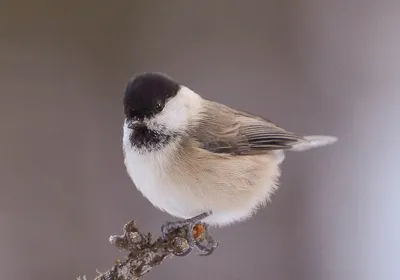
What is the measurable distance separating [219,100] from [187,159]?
0.82m

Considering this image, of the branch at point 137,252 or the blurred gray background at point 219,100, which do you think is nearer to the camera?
the branch at point 137,252

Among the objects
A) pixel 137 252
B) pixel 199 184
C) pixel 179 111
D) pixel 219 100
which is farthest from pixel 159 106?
pixel 219 100

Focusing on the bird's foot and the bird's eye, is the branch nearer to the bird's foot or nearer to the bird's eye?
the bird's foot

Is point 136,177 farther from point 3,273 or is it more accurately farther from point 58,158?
point 3,273

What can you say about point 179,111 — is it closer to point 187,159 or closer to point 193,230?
point 187,159

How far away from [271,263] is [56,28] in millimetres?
1095

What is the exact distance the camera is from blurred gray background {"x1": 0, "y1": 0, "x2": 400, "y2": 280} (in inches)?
66.7

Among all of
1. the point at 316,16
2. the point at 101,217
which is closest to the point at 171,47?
the point at 316,16

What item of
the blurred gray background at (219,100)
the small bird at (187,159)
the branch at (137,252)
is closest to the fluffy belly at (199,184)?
the small bird at (187,159)

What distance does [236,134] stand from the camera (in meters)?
1.07

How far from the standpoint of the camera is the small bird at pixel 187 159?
911 mm

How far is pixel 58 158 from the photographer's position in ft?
5.78

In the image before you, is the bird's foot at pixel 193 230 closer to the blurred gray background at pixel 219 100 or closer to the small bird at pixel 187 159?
the small bird at pixel 187 159

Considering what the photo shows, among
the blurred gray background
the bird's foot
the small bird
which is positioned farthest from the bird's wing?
the blurred gray background
